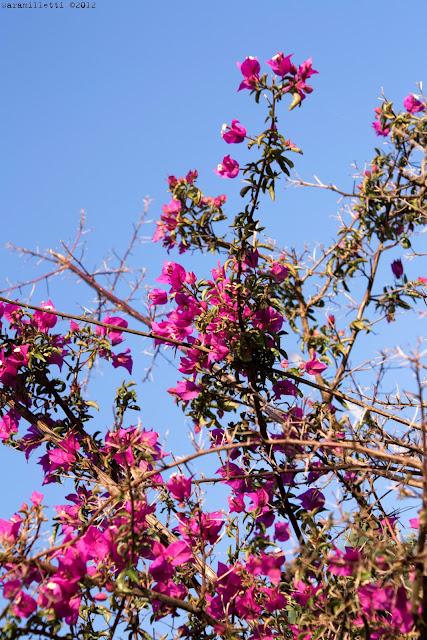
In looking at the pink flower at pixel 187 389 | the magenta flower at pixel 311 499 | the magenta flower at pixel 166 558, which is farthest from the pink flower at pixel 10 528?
the magenta flower at pixel 311 499

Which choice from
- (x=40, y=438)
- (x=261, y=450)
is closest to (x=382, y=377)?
(x=261, y=450)

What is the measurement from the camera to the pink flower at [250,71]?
2.66m

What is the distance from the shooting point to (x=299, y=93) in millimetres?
2650

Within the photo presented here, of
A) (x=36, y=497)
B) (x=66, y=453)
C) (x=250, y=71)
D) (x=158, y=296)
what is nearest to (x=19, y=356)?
(x=66, y=453)

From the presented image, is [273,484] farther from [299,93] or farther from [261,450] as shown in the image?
[299,93]

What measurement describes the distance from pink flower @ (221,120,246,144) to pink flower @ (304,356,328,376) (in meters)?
0.89

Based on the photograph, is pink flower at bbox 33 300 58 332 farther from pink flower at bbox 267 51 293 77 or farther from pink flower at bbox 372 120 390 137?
pink flower at bbox 372 120 390 137

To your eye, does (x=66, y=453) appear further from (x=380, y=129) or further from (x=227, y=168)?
(x=380, y=129)

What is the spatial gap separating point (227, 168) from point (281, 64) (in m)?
0.49

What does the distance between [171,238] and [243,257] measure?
3.46ft

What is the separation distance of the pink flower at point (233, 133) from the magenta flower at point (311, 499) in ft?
4.31

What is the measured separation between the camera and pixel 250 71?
105 inches

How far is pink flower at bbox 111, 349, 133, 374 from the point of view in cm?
310

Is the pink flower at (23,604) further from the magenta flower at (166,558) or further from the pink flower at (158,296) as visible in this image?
the pink flower at (158,296)
